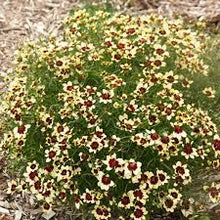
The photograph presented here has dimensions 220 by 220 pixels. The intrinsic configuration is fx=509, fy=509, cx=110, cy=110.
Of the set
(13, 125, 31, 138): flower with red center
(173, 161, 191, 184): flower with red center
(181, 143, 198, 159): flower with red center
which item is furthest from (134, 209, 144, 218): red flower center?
(13, 125, 31, 138): flower with red center

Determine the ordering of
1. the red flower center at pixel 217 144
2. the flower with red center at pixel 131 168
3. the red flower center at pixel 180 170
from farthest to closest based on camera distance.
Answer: the red flower center at pixel 217 144, the red flower center at pixel 180 170, the flower with red center at pixel 131 168

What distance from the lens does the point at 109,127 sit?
334 centimetres

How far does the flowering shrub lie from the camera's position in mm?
3168

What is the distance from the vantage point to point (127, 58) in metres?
3.54

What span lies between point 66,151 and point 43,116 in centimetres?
33

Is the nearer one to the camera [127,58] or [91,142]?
[91,142]

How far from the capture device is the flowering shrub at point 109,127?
10.4 feet

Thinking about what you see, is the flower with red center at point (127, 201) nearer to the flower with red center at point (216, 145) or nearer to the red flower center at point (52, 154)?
the red flower center at point (52, 154)

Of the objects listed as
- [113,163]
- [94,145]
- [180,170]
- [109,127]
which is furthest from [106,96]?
[180,170]

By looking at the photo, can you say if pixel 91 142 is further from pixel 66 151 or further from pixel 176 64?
pixel 176 64

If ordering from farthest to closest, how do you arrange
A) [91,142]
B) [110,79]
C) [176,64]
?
[176,64] < [110,79] < [91,142]

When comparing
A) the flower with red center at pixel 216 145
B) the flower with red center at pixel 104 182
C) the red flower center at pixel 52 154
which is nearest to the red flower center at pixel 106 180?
the flower with red center at pixel 104 182

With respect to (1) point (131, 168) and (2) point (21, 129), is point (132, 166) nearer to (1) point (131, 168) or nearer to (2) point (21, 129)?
(1) point (131, 168)

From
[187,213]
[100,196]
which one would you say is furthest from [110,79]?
[187,213]
